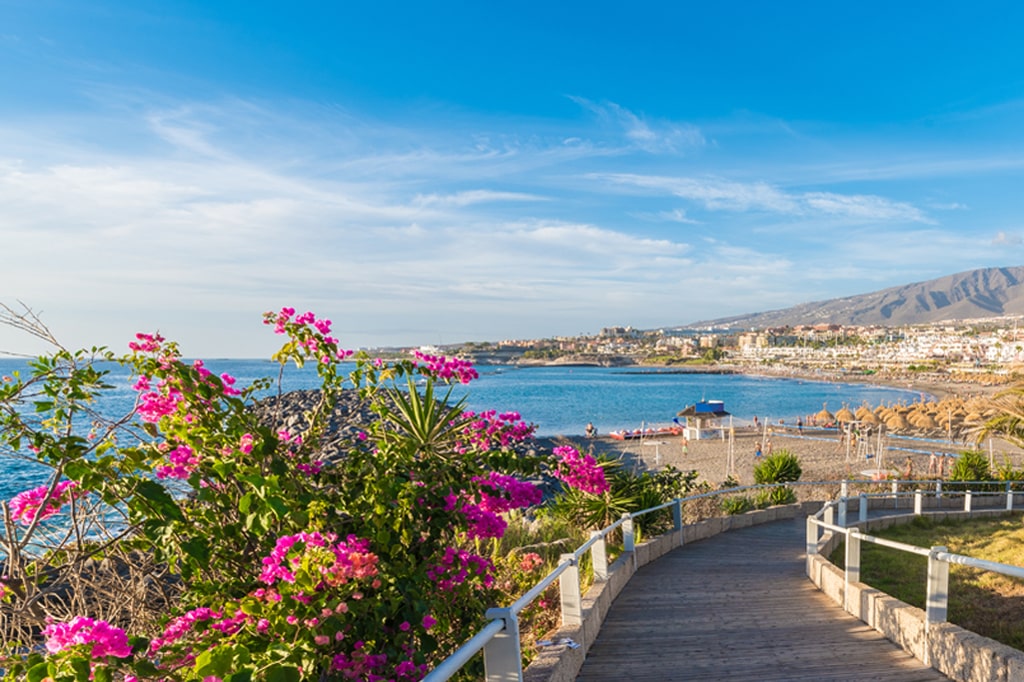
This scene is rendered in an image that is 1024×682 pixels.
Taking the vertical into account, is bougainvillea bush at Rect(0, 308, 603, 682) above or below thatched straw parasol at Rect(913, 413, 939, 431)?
above

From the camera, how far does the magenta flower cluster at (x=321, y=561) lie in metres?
2.86

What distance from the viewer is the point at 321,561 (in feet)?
9.31

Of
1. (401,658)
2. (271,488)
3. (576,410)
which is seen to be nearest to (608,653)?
(401,658)

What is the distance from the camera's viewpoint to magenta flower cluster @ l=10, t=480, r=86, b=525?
3.23m

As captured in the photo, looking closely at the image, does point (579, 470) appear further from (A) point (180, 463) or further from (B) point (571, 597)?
(A) point (180, 463)

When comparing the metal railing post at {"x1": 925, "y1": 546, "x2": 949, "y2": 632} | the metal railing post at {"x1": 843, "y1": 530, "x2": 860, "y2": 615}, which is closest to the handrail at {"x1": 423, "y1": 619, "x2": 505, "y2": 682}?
the metal railing post at {"x1": 925, "y1": 546, "x2": 949, "y2": 632}

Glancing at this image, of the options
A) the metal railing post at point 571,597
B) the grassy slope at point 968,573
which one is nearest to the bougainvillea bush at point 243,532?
the metal railing post at point 571,597

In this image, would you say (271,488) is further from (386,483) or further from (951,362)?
(951,362)

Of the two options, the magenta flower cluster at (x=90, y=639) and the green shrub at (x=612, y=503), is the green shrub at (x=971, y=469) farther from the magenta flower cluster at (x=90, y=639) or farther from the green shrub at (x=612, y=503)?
the magenta flower cluster at (x=90, y=639)

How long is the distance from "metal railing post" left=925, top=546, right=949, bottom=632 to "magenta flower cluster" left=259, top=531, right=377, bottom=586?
4.57m

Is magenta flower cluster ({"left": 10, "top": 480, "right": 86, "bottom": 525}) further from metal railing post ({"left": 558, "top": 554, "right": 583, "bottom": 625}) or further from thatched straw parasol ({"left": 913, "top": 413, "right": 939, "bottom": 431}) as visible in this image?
thatched straw parasol ({"left": 913, "top": 413, "right": 939, "bottom": 431})

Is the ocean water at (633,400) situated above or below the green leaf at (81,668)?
below

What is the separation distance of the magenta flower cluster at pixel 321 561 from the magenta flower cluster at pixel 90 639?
2.22ft

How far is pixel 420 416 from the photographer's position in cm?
577
